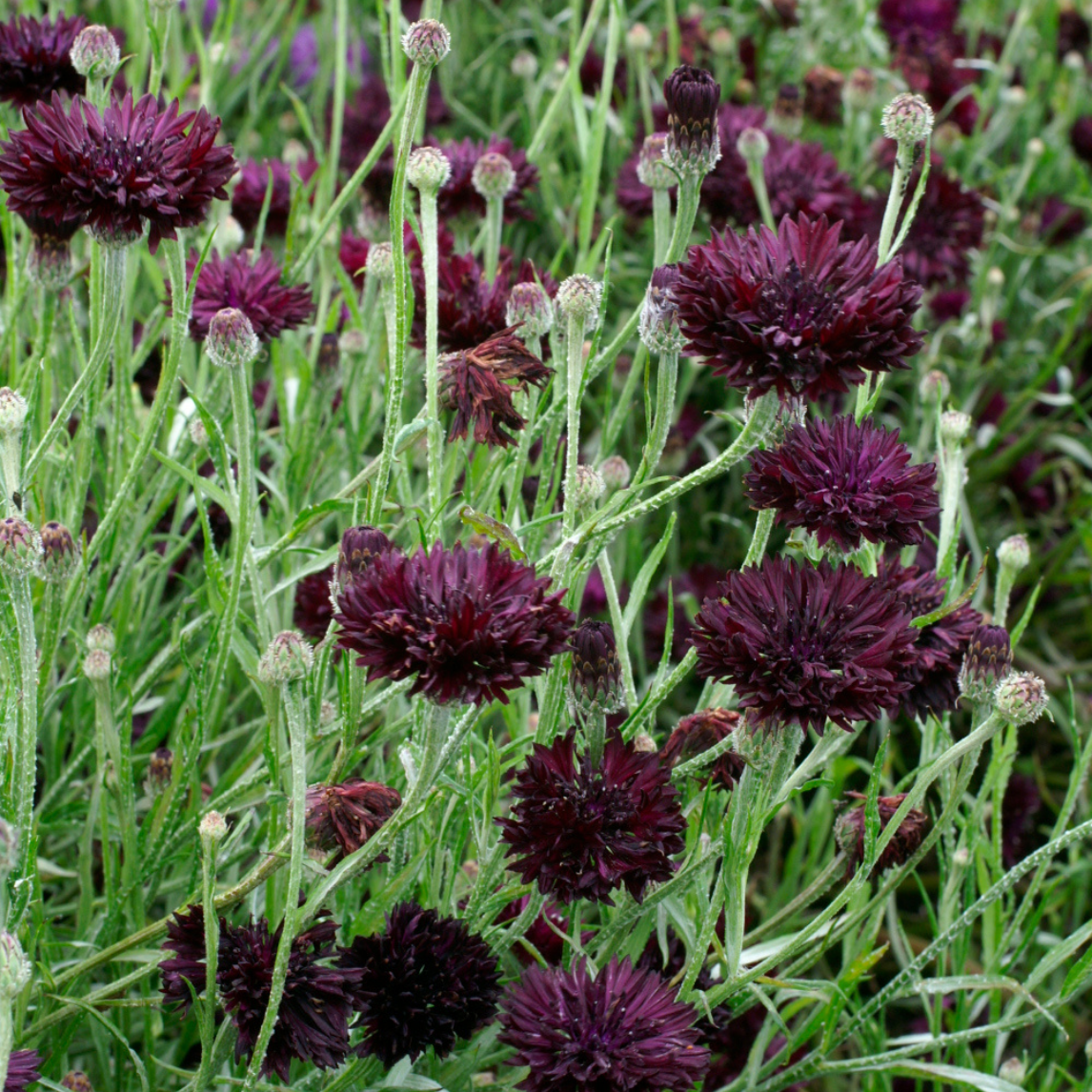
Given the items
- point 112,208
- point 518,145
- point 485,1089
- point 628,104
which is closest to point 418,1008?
point 485,1089

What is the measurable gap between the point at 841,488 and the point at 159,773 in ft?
1.55

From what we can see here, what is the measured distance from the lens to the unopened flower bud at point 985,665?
730mm

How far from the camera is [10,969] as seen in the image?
490 millimetres

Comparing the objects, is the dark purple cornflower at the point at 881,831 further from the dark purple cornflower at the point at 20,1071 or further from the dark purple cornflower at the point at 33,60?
the dark purple cornflower at the point at 33,60

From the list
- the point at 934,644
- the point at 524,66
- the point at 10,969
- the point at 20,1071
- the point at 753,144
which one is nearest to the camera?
the point at 10,969

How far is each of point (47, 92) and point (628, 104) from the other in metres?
0.72

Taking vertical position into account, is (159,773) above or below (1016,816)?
above

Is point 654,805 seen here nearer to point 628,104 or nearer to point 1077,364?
point 628,104

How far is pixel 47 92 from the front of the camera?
1.00m

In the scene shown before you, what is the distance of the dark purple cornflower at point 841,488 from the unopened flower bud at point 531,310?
0.17 metres

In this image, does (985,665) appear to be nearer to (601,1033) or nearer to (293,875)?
(601,1033)

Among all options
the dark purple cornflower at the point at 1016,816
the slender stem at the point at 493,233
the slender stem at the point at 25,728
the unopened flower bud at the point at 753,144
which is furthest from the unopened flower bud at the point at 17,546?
the dark purple cornflower at the point at 1016,816

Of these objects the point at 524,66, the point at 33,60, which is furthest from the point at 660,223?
the point at 524,66

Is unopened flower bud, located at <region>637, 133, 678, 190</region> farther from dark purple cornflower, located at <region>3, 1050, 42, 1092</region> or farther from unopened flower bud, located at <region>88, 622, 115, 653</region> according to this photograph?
dark purple cornflower, located at <region>3, 1050, 42, 1092</region>
